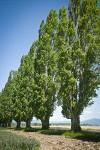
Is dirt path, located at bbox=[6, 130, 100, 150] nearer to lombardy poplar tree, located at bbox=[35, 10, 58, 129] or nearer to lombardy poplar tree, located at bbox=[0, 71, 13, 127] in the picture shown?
lombardy poplar tree, located at bbox=[35, 10, 58, 129]

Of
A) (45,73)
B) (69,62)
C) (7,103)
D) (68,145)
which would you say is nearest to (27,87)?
(45,73)

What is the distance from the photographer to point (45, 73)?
3500 cm

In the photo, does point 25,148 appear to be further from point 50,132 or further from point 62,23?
point 62,23

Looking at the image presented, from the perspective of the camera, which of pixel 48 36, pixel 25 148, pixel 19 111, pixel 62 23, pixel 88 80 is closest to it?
pixel 25 148

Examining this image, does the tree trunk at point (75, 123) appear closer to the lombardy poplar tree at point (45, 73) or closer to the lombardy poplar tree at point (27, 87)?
the lombardy poplar tree at point (45, 73)

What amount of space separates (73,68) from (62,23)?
7.91m

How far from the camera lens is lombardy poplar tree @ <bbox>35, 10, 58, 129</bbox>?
32.4 meters

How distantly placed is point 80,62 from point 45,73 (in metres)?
10.5

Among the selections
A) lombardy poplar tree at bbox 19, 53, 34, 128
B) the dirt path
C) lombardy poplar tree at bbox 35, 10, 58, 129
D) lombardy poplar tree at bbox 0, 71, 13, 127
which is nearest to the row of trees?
lombardy poplar tree at bbox 35, 10, 58, 129

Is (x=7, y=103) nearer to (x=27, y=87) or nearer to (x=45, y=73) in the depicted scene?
(x=27, y=87)

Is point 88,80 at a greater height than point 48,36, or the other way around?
point 48,36

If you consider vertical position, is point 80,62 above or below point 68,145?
above

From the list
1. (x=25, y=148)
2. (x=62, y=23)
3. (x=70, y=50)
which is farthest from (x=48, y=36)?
(x=25, y=148)

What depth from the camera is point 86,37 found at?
2644cm
